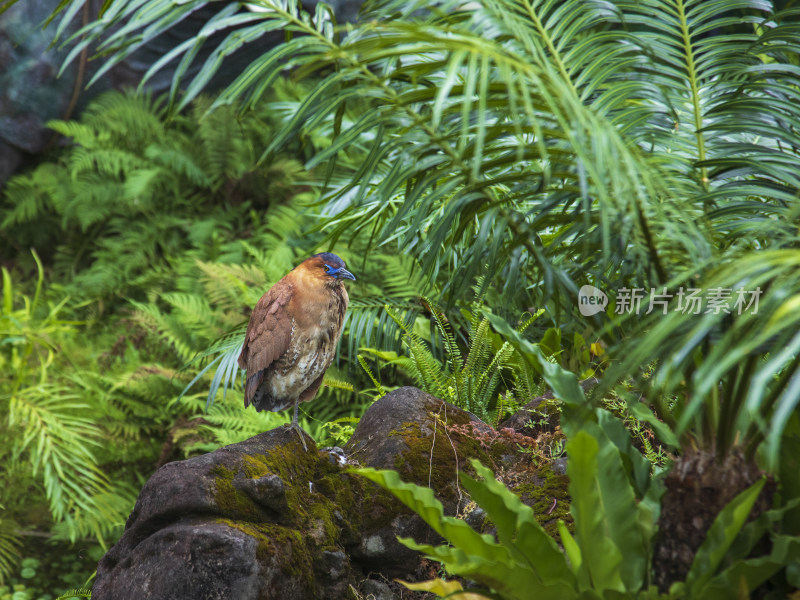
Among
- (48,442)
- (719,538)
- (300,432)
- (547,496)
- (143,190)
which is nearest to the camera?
(719,538)

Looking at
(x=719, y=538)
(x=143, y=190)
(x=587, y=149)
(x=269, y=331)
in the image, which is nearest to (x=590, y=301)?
(x=587, y=149)

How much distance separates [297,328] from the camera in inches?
122

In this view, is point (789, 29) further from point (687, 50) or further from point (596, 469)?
point (596, 469)

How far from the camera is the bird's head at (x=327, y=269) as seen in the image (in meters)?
3.14

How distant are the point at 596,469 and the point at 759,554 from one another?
1.61 feet

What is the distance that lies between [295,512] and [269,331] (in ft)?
2.71

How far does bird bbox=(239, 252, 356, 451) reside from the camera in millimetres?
3094

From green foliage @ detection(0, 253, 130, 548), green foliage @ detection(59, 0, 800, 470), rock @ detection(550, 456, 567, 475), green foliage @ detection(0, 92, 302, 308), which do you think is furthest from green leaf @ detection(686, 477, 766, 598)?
green foliage @ detection(0, 92, 302, 308)

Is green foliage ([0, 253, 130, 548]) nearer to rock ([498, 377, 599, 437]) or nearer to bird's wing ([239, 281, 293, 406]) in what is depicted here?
bird's wing ([239, 281, 293, 406])

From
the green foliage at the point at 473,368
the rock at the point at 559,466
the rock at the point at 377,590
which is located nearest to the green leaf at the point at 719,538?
the rock at the point at 559,466

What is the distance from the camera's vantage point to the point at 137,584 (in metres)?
2.31

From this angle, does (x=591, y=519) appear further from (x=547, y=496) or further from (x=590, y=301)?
(x=547, y=496)

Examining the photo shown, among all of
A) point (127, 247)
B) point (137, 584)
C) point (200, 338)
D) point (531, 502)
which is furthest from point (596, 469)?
point (127, 247)

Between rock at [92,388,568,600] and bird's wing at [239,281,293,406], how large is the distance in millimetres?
320
